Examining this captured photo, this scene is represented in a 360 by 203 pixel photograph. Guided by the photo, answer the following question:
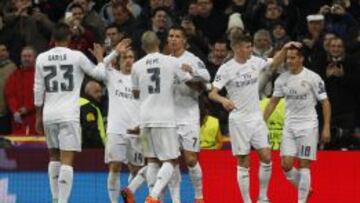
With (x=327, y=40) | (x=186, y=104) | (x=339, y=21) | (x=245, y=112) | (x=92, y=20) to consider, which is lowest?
(x=245, y=112)

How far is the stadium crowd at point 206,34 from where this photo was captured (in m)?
22.8

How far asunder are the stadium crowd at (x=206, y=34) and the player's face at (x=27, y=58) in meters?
0.02

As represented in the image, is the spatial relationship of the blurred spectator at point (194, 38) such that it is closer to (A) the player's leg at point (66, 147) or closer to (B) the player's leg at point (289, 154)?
(B) the player's leg at point (289, 154)

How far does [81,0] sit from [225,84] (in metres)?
6.40

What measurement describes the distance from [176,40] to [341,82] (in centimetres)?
412

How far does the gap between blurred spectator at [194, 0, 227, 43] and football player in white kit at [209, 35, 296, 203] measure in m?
5.15

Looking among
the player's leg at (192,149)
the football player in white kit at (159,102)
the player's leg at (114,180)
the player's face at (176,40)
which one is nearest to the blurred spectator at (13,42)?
the player's leg at (114,180)

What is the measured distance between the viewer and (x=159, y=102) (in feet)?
62.3

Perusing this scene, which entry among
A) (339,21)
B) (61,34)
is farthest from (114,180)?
(339,21)

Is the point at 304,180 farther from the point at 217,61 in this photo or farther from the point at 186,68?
the point at 217,61

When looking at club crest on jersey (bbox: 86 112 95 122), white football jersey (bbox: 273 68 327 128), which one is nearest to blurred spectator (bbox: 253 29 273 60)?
white football jersey (bbox: 273 68 327 128)

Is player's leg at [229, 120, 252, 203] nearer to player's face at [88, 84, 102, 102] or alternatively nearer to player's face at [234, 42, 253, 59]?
player's face at [234, 42, 253, 59]

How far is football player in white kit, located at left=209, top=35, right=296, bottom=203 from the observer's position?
19.8 meters

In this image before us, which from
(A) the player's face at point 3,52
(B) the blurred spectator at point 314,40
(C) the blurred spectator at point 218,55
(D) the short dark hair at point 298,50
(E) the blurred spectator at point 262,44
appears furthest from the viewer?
(A) the player's face at point 3,52
